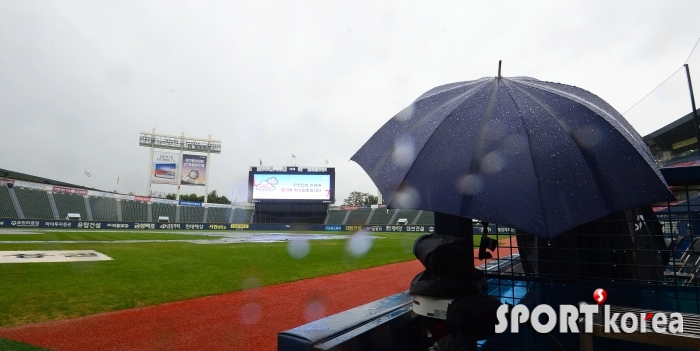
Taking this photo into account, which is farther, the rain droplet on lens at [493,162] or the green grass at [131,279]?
the green grass at [131,279]

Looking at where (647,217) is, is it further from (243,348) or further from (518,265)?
(243,348)

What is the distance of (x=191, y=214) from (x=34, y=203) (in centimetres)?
1571

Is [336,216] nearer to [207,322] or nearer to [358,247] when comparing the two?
[358,247]

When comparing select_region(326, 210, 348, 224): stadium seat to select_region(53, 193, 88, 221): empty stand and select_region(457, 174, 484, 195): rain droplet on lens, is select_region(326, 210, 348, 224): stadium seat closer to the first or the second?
select_region(53, 193, 88, 221): empty stand

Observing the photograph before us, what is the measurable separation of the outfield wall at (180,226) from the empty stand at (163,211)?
577 centimetres

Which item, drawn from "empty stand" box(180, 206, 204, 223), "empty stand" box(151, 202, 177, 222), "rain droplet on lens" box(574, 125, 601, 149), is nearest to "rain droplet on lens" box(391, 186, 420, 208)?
"rain droplet on lens" box(574, 125, 601, 149)

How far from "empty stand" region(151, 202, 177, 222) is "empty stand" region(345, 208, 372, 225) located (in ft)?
73.2

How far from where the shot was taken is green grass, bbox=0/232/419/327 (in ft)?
19.1

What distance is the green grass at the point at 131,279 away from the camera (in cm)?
582

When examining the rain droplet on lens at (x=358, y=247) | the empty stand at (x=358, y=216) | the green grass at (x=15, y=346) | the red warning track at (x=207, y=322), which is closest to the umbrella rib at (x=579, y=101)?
the red warning track at (x=207, y=322)

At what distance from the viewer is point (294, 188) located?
47.0 meters

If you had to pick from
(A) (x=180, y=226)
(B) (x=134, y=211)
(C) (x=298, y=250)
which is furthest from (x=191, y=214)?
(C) (x=298, y=250)

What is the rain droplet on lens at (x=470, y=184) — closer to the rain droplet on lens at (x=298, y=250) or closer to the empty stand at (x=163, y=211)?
the rain droplet on lens at (x=298, y=250)

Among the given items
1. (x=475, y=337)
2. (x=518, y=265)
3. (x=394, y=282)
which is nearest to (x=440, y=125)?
(x=475, y=337)
